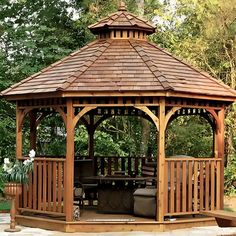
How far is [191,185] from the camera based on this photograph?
33.4 feet

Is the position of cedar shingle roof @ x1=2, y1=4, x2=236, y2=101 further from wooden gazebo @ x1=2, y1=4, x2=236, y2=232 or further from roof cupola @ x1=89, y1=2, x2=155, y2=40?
roof cupola @ x1=89, y1=2, x2=155, y2=40

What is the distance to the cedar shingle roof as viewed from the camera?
9758mm

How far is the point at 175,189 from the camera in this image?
10109 millimetres

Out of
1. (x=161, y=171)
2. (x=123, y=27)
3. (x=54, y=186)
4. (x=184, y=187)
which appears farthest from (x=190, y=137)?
(x=54, y=186)

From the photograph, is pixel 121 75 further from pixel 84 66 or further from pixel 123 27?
pixel 123 27

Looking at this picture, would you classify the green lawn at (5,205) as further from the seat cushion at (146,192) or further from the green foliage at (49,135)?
the seat cushion at (146,192)

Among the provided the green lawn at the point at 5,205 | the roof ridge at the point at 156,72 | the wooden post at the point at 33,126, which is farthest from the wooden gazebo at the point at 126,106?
the green lawn at the point at 5,205

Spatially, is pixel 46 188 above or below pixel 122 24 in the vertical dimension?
below

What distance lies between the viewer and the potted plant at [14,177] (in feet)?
32.1

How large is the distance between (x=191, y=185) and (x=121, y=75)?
2234 millimetres

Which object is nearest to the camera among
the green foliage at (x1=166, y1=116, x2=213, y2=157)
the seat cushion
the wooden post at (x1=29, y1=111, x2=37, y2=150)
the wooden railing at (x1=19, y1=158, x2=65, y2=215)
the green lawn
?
the wooden railing at (x1=19, y1=158, x2=65, y2=215)

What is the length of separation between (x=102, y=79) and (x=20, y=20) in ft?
32.9

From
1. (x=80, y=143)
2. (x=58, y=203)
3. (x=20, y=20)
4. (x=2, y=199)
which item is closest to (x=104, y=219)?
(x=58, y=203)

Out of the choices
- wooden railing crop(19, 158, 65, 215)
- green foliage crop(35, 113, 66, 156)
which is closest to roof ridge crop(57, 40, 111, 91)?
wooden railing crop(19, 158, 65, 215)
